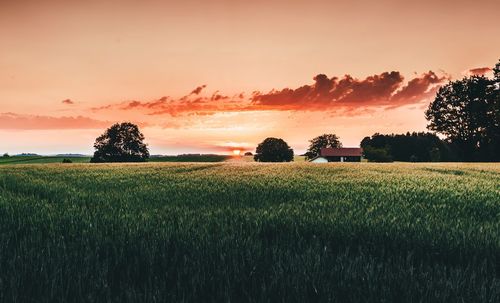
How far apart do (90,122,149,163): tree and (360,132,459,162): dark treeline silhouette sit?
66950mm

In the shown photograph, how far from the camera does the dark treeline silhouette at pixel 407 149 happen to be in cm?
10160

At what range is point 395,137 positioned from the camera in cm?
11956

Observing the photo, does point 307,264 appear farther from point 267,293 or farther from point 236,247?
point 236,247

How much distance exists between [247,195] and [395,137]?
398ft

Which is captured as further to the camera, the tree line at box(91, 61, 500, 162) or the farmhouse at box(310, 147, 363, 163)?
the farmhouse at box(310, 147, 363, 163)

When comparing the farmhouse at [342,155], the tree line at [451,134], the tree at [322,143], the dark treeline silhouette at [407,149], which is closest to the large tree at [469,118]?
the tree line at [451,134]

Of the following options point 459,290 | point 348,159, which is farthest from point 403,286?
point 348,159

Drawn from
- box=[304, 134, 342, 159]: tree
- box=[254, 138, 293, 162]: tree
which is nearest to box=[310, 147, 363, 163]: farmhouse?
box=[254, 138, 293, 162]: tree

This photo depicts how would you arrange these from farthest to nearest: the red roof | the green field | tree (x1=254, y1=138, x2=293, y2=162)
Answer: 1. tree (x1=254, y1=138, x2=293, y2=162)
2. the red roof
3. the green field

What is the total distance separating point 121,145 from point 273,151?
52943 millimetres

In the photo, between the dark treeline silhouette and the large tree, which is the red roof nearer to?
the dark treeline silhouette

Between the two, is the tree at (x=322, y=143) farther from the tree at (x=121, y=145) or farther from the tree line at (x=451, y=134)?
the tree at (x=121, y=145)

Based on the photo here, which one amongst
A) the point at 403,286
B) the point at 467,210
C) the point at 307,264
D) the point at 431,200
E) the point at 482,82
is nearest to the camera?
the point at 403,286

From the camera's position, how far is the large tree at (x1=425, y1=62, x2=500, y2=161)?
61531mm
